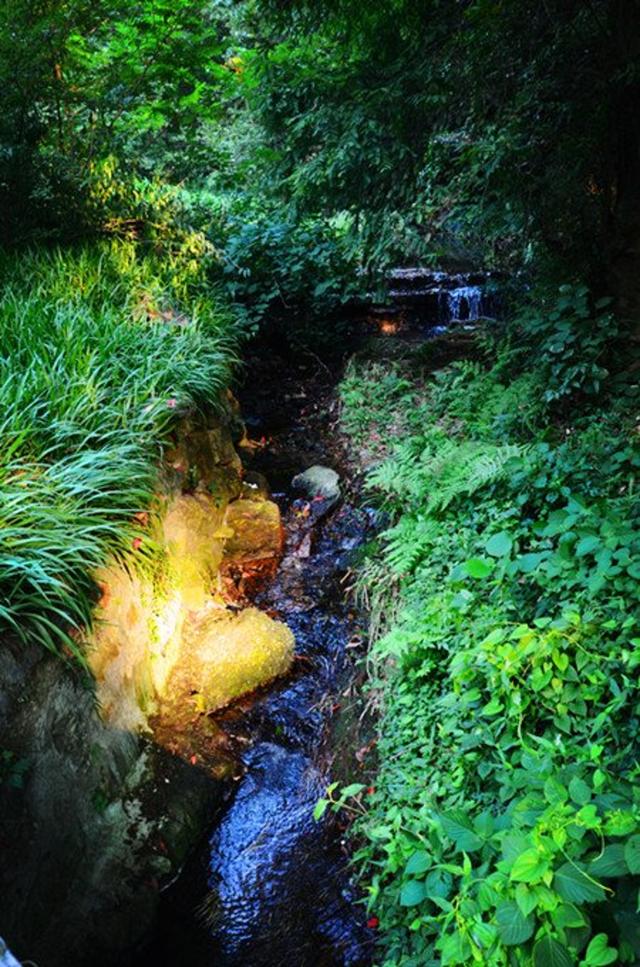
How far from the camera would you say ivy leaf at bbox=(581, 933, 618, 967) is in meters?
1.52

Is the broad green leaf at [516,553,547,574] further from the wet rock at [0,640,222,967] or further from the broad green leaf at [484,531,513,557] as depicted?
→ the wet rock at [0,640,222,967]

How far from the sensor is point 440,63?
15.0 ft

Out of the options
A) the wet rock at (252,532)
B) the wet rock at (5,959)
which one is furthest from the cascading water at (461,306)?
the wet rock at (5,959)

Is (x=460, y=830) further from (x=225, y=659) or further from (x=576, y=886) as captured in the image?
(x=225, y=659)

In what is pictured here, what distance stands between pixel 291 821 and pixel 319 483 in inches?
127

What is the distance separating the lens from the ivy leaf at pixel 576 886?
1.58 m

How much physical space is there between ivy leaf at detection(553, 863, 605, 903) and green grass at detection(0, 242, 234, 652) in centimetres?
192

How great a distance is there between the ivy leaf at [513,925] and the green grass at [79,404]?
182 centimetres

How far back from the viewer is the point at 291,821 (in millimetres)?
3207

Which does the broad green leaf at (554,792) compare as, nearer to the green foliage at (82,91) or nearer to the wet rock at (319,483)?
the wet rock at (319,483)

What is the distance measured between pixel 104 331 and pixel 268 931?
13.2ft

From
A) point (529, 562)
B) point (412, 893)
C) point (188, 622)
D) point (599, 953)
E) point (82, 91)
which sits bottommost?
point (188, 622)

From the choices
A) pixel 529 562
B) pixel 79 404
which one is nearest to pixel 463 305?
pixel 79 404

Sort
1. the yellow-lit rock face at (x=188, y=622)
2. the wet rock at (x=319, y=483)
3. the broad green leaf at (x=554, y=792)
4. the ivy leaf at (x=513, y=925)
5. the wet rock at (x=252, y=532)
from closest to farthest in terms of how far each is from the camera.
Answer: the ivy leaf at (x=513, y=925)
the broad green leaf at (x=554, y=792)
the yellow-lit rock face at (x=188, y=622)
the wet rock at (x=252, y=532)
the wet rock at (x=319, y=483)
